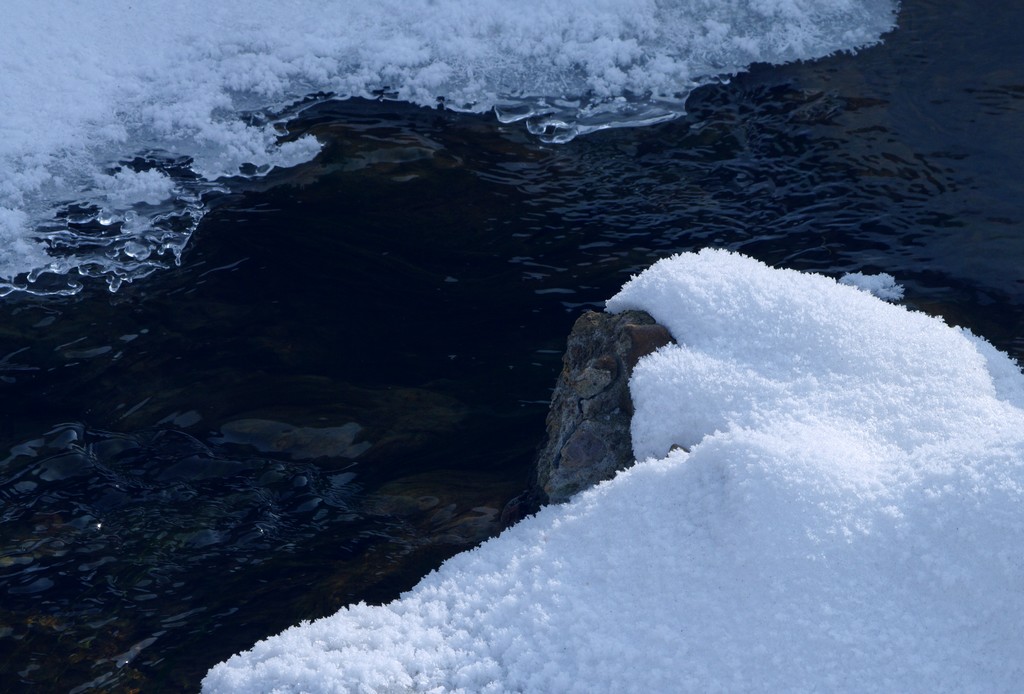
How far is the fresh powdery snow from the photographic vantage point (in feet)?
6.19

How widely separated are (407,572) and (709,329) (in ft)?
3.92

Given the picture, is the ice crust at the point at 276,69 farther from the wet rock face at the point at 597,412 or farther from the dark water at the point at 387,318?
the wet rock face at the point at 597,412

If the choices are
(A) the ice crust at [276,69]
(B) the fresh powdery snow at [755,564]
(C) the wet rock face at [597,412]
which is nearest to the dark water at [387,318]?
(A) the ice crust at [276,69]

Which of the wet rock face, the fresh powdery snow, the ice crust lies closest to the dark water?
the ice crust

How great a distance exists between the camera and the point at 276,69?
5.37 m

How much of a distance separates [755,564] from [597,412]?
0.79 m

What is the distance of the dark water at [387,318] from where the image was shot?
3.02 m

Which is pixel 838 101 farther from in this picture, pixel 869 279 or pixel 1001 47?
pixel 869 279

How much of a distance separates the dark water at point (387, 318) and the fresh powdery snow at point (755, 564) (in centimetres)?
84

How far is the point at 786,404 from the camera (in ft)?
7.80

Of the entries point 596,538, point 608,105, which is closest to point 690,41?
point 608,105

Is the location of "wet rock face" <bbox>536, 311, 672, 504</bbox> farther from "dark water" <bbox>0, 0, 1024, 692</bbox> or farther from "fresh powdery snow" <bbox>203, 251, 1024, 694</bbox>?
"dark water" <bbox>0, 0, 1024, 692</bbox>

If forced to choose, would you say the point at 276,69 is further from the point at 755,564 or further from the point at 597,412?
the point at 755,564

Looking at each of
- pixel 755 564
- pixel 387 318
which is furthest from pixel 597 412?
pixel 387 318
